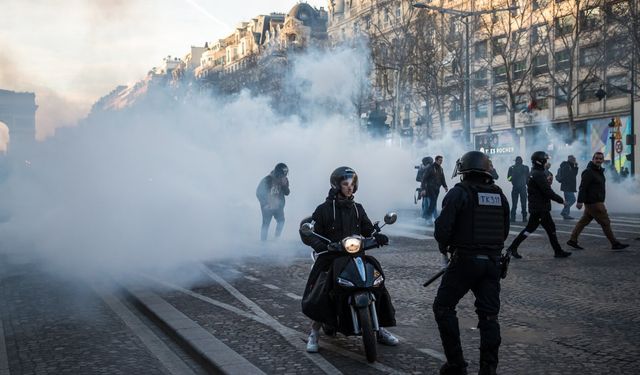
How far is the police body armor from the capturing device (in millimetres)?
4594

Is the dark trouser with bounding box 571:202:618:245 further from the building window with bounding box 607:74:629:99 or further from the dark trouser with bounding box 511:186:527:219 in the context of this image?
the building window with bounding box 607:74:629:99

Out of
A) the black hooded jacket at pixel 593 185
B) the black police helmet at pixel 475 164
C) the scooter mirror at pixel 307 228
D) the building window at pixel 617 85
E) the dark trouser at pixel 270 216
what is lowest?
the dark trouser at pixel 270 216

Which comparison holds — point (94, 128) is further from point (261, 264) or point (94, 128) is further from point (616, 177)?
point (616, 177)

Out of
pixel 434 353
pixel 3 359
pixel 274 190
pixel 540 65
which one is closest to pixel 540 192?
pixel 274 190

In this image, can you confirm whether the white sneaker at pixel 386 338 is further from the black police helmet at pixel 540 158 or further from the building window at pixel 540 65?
the building window at pixel 540 65

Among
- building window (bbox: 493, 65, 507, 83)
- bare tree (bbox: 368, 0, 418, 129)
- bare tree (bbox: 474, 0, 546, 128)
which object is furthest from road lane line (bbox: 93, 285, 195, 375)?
building window (bbox: 493, 65, 507, 83)

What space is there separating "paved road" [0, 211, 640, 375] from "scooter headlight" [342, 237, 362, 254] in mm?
872

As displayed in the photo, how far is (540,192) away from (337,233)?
6.60m

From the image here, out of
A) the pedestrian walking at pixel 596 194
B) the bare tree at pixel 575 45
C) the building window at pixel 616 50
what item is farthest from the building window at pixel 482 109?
the pedestrian walking at pixel 596 194

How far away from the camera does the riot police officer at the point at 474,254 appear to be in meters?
4.58

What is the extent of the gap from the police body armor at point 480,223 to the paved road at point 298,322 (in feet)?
3.43

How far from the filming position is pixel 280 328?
6488mm

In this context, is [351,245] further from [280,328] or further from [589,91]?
[589,91]

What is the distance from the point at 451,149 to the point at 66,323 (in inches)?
1331
